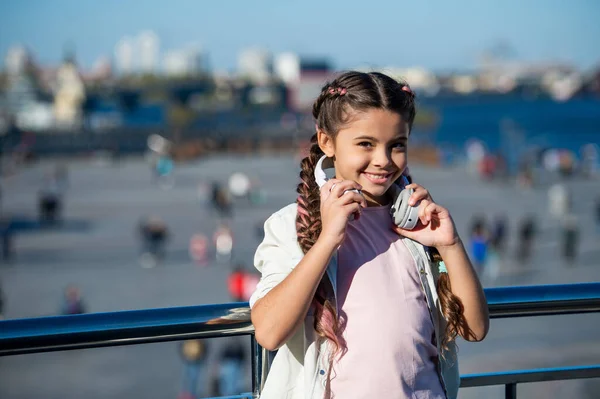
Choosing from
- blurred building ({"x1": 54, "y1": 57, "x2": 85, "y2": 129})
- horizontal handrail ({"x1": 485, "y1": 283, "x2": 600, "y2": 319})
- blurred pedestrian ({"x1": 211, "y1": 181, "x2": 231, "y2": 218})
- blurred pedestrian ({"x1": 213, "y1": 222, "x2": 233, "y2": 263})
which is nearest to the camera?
horizontal handrail ({"x1": 485, "y1": 283, "x2": 600, "y2": 319})

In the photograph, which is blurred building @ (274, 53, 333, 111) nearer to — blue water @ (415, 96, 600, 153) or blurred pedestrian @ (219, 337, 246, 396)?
blue water @ (415, 96, 600, 153)

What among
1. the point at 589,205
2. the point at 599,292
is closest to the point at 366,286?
the point at 599,292

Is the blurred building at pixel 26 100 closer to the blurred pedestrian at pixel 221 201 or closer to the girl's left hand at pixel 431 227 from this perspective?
the blurred pedestrian at pixel 221 201

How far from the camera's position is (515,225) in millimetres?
25766

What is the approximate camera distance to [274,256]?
1641 millimetres

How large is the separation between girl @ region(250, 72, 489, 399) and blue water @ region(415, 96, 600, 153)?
4333 inches

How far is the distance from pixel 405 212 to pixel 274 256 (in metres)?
0.27

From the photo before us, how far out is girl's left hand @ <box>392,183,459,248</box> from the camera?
5.49 feet

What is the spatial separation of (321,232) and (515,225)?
25.1 m

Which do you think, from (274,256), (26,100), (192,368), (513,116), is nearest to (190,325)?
(274,256)

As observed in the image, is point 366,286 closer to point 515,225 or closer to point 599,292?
point 599,292

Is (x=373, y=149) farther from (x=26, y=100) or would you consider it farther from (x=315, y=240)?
(x=26, y=100)

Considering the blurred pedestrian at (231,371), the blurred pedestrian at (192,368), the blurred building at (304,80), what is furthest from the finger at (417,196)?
the blurred building at (304,80)

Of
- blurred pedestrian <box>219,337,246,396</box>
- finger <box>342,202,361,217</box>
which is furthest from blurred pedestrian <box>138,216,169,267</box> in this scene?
finger <box>342,202,361,217</box>
